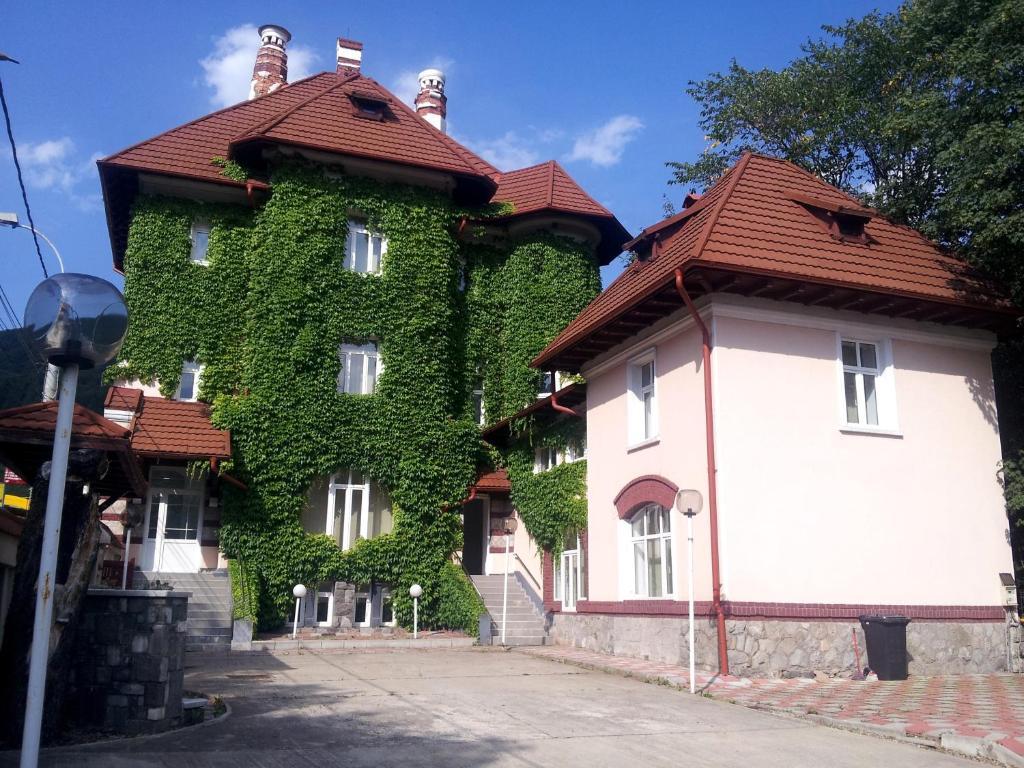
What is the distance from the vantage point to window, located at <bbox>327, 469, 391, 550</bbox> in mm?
21891

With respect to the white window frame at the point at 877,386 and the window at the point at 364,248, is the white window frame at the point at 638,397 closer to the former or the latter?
the white window frame at the point at 877,386

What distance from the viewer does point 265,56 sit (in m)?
29.9

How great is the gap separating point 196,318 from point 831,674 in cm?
1726

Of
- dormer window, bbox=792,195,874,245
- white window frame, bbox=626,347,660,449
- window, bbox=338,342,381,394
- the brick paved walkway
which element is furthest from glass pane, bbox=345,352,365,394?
dormer window, bbox=792,195,874,245

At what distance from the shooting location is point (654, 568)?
15766mm

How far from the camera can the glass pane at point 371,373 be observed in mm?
22953

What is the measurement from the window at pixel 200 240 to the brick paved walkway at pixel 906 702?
15.1m

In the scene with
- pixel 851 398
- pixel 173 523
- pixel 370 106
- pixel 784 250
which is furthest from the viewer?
pixel 370 106

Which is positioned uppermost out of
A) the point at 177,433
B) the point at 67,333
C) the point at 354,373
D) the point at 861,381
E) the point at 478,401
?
the point at 354,373

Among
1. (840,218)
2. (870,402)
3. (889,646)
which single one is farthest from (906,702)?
(840,218)

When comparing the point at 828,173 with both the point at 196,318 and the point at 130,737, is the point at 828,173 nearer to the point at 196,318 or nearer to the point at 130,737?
the point at 196,318

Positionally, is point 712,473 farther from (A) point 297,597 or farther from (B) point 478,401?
(B) point 478,401

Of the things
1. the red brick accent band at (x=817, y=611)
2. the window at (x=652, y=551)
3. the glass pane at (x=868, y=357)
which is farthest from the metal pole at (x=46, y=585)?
the glass pane at (x=868, y=357)

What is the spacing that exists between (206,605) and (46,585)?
49.9 feet
